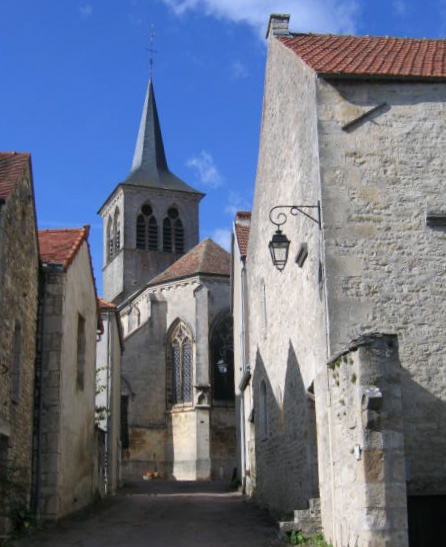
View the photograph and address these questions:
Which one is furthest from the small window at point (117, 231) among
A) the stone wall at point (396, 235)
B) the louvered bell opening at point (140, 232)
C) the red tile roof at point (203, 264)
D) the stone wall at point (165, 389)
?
the stone wall at point (396, 235)

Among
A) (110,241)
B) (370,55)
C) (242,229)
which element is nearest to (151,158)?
(110,241)

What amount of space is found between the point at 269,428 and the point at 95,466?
5.27 metres

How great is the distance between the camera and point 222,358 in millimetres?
38875

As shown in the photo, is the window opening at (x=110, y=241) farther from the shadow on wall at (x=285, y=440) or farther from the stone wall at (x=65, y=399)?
the stone wall at (x=65, y=399)

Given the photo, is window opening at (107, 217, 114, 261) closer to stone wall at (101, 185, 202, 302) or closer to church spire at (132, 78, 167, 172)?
stone wall at (101, 185, 202, 302)

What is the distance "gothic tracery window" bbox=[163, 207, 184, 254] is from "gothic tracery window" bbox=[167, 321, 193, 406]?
12535mm

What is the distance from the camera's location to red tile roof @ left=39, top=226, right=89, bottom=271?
52.1 ft

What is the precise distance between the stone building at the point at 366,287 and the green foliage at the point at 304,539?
12.3 inches

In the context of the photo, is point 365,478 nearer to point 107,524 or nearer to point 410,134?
point 410,134

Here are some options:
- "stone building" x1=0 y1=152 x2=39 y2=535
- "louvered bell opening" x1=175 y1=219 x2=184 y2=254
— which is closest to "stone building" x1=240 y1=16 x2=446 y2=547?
"stone building" x1=0 y1=152 x2=39 y2=535

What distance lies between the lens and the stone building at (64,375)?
14766mm

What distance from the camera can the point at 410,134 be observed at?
41.4 ft

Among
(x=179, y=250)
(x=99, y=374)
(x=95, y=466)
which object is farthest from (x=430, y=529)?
(x=179, y=250)

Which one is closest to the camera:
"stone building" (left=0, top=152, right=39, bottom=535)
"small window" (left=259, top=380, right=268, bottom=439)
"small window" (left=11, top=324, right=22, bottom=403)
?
"stone building" (left=0, top=152, right=39, bottom=535)
